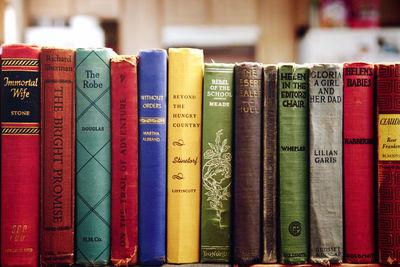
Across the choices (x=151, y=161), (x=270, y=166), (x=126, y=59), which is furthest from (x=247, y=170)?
(x=126, y=59)

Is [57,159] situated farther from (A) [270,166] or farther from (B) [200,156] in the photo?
(A) [270,166]

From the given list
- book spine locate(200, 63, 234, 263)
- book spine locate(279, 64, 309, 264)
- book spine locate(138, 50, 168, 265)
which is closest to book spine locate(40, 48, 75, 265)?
book spine locate(138, 50, 168, 265)

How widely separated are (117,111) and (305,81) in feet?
1.05

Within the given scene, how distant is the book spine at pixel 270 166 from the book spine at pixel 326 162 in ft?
0.20

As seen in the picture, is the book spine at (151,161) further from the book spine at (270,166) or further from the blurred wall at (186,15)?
the blurred wall at (186,15)

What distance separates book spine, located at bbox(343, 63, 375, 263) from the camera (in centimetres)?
67

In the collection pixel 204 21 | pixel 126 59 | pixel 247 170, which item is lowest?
pixel 247 170

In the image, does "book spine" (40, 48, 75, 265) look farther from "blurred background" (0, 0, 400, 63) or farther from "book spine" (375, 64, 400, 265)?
"blurred background" (0, 0, 400, 63)

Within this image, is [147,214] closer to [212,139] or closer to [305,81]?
[212,139]

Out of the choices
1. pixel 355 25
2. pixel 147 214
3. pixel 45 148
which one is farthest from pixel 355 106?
pixel 355 25

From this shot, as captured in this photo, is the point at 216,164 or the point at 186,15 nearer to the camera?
the point at 216,164

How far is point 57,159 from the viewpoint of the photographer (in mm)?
653

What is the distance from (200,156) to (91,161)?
0.18 m

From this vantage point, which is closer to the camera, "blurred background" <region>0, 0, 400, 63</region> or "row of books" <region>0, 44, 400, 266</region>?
"row of books" <region>0, 44, 400, 266</region>
